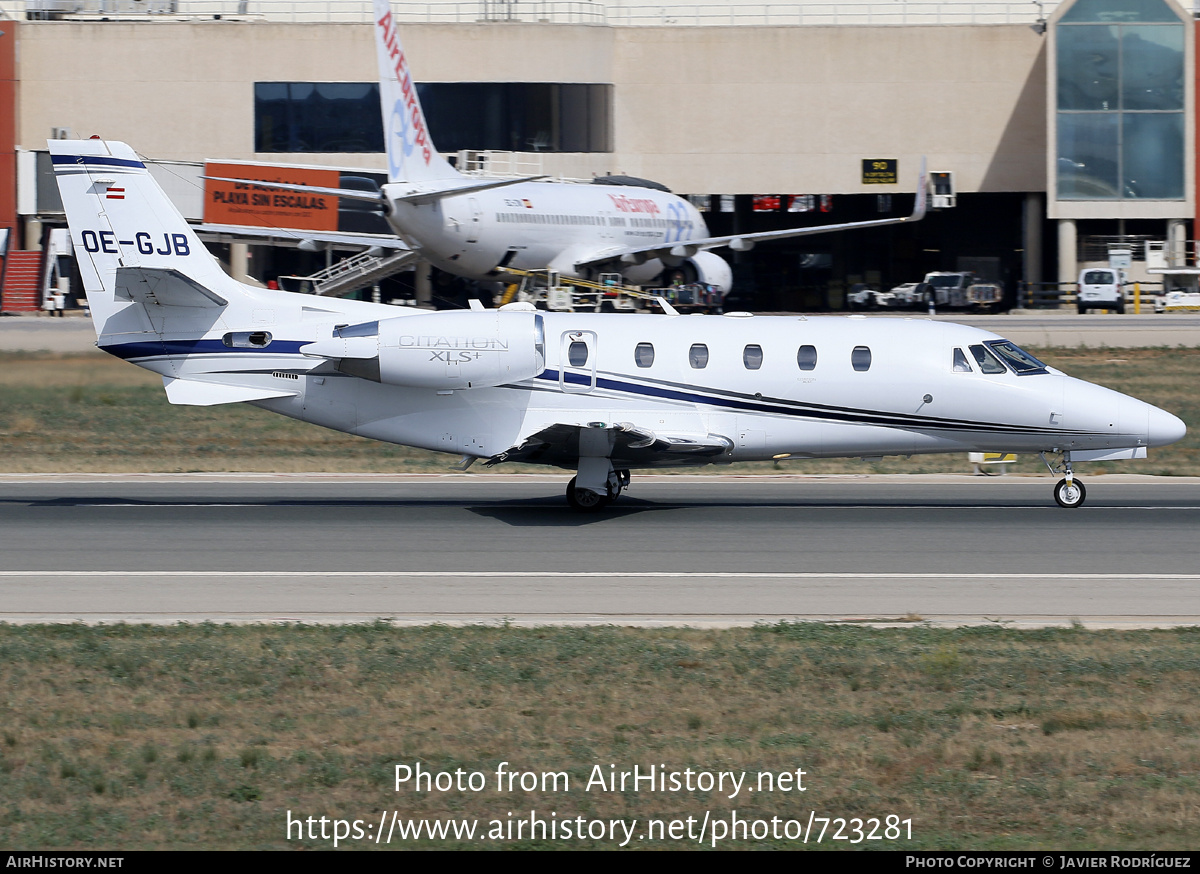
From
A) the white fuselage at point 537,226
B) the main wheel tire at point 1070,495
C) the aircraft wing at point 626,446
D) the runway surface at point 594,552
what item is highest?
the white fuselage at point 537,226

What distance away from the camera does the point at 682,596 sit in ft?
47.4

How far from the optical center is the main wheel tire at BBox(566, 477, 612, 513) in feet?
64.9

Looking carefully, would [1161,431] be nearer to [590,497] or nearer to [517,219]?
[590,497]

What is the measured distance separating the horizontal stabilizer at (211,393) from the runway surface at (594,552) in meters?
1.64

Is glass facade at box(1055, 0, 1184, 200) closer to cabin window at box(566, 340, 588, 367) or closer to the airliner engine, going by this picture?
cabin window at box(566, 340, 588, 367)

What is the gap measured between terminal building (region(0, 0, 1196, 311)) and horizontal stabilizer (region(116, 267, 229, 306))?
36279 millimetres

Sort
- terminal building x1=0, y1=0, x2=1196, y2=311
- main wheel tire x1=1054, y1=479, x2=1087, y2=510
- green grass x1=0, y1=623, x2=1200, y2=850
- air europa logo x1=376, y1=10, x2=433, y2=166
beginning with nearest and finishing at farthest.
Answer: green grass x1=0, y1=623, x2=1200, y2=850
main wheel tire x1=1054, y1=479, x2=1087, y2=510
air europa logo x1=376, y1=10, x2=433, y2=166
terminal building x1=0, y1=0, x2=1196, y2=311

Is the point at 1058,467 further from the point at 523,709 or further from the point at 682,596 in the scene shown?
the point at 523,709

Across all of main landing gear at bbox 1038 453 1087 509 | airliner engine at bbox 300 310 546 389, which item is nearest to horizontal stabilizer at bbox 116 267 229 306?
airliner engine at bbox 300 310 546 389

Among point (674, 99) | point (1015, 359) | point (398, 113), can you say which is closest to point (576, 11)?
point (674, 99)

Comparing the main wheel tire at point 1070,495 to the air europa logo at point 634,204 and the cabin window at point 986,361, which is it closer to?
the cabin window at point 986,361

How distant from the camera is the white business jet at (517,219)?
43594 mm

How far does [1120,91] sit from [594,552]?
51.6m

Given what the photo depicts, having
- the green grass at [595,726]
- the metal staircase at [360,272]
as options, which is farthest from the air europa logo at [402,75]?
the green grass at [595,726]
